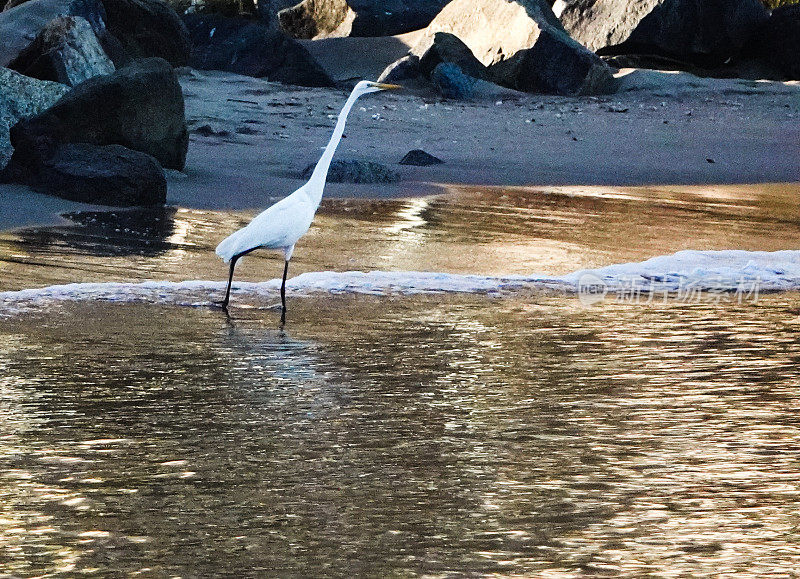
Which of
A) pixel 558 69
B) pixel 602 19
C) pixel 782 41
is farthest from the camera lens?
pixel 602 19

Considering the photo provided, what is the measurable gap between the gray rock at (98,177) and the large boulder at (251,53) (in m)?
9.81

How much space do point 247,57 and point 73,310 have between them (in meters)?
16.0

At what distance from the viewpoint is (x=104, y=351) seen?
5598 mm

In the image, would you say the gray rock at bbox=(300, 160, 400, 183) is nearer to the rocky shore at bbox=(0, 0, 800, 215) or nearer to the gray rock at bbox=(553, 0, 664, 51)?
the rocky shore at bbox=(0, 0, 800, 215)

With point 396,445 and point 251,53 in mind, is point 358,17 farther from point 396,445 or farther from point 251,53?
point 396,445

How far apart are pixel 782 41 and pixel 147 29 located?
1129cm

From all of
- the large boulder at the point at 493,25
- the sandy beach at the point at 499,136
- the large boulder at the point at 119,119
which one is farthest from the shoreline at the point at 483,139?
the large boulder at the point at 493,25

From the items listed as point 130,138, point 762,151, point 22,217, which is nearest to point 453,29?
point 762,151

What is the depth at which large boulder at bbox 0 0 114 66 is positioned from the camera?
16.3 metres

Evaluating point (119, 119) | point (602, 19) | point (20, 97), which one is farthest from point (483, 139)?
point (602, 19)

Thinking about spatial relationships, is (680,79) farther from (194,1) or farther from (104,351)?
(104,351)

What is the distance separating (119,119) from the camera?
1138 centimetres

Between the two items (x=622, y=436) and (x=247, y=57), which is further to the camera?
(x=247, y=57)

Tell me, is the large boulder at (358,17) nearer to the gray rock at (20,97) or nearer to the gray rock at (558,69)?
the gray rock at (558,69)
